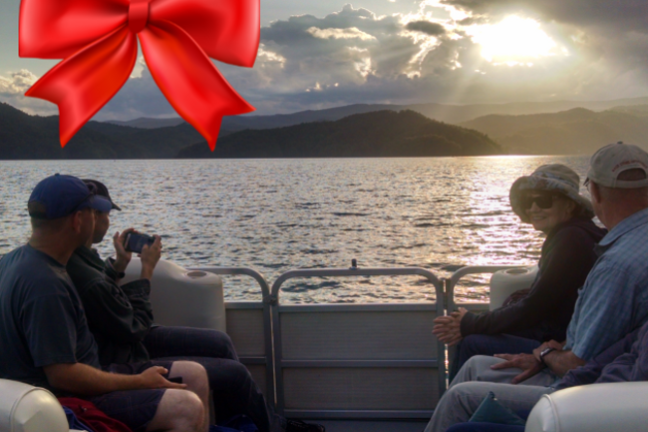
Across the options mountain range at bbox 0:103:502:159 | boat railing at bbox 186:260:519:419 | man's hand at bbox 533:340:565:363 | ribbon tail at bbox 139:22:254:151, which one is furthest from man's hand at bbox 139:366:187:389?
mountain range at bbox 0:103:502:159

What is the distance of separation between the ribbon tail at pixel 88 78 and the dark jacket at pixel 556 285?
1868 millimetres

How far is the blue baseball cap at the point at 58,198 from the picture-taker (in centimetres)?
153

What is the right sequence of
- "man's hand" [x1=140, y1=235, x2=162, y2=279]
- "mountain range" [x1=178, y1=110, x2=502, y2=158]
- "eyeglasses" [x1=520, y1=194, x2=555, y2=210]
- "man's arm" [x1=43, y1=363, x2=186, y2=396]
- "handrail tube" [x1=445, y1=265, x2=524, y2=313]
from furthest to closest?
1. "mountain range" [x1=178, y1=110, x2=502, y2=158]
2. "handrail tube" [x1=445, y1=265, x2=524, y2=313]
3. "man's hand" [x1=140, y1=235, x2=162, y2=279]
4. "eyeglasses" [x1=520, y1=194, x2=555, y2=210]
5. "man's arm" [x1=43, y1=363, x2=186, y2=396]

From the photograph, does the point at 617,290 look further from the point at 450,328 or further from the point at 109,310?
the point at 109,310

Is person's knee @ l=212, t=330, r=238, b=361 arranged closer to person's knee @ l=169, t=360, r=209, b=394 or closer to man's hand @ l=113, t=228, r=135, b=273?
person's knee @ l=169, t=360, r=209, b=394

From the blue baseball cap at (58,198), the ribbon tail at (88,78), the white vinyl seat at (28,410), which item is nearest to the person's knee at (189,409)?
the white vinyl seat at (28,410)

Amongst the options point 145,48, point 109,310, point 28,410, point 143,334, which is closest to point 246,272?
point 143,334

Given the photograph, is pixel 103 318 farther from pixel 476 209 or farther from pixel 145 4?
pixel 476 209

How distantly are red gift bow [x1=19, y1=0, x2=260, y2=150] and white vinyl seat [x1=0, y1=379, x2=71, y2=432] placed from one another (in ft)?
4.40

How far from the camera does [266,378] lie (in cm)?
257

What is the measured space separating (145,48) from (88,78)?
271mm

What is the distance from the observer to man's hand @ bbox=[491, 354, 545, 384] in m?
1.78

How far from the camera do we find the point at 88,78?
2.29 metres

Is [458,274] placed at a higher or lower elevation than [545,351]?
higher
